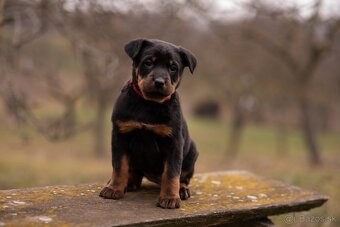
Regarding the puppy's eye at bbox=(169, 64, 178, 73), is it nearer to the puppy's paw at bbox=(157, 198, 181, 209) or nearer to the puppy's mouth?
the puppy's mouth

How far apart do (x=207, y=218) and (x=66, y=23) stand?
4705 mm

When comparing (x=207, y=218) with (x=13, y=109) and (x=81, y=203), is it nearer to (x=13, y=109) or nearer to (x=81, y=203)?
(x=81, y=203)

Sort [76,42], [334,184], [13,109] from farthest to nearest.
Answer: [334,184], [76,42], [13,109]

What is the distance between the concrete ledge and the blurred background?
104 inches

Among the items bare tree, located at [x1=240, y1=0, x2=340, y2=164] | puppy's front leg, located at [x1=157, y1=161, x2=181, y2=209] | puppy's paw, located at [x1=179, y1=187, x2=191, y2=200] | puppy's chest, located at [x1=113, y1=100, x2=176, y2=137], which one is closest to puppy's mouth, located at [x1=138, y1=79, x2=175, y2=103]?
puppy's chest, located at [x1=113, y1=100, x2=176, y2=137]

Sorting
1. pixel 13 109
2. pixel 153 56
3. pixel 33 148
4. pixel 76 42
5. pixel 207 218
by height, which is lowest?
pixel 33 148

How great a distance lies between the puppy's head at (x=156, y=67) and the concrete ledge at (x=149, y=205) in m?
0.87

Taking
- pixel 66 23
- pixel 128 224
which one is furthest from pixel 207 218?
pixel 66 23

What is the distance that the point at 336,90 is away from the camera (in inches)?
762

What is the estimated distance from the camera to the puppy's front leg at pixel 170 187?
3.30 metres

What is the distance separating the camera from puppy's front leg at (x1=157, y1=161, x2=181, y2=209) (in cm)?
330

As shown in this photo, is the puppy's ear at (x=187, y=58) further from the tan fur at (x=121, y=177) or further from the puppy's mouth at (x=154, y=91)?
the tan fur at (x=121, y=177)

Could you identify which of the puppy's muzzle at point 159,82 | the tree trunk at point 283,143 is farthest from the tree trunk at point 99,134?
the puppy's muzzle at point 159,82

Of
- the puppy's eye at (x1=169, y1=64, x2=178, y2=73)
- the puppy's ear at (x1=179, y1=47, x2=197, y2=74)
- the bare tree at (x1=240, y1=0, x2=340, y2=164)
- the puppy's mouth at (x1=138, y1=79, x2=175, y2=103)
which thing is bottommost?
the puppy's mouth at (x1=138, y1=79, x2=175, y2=103)
